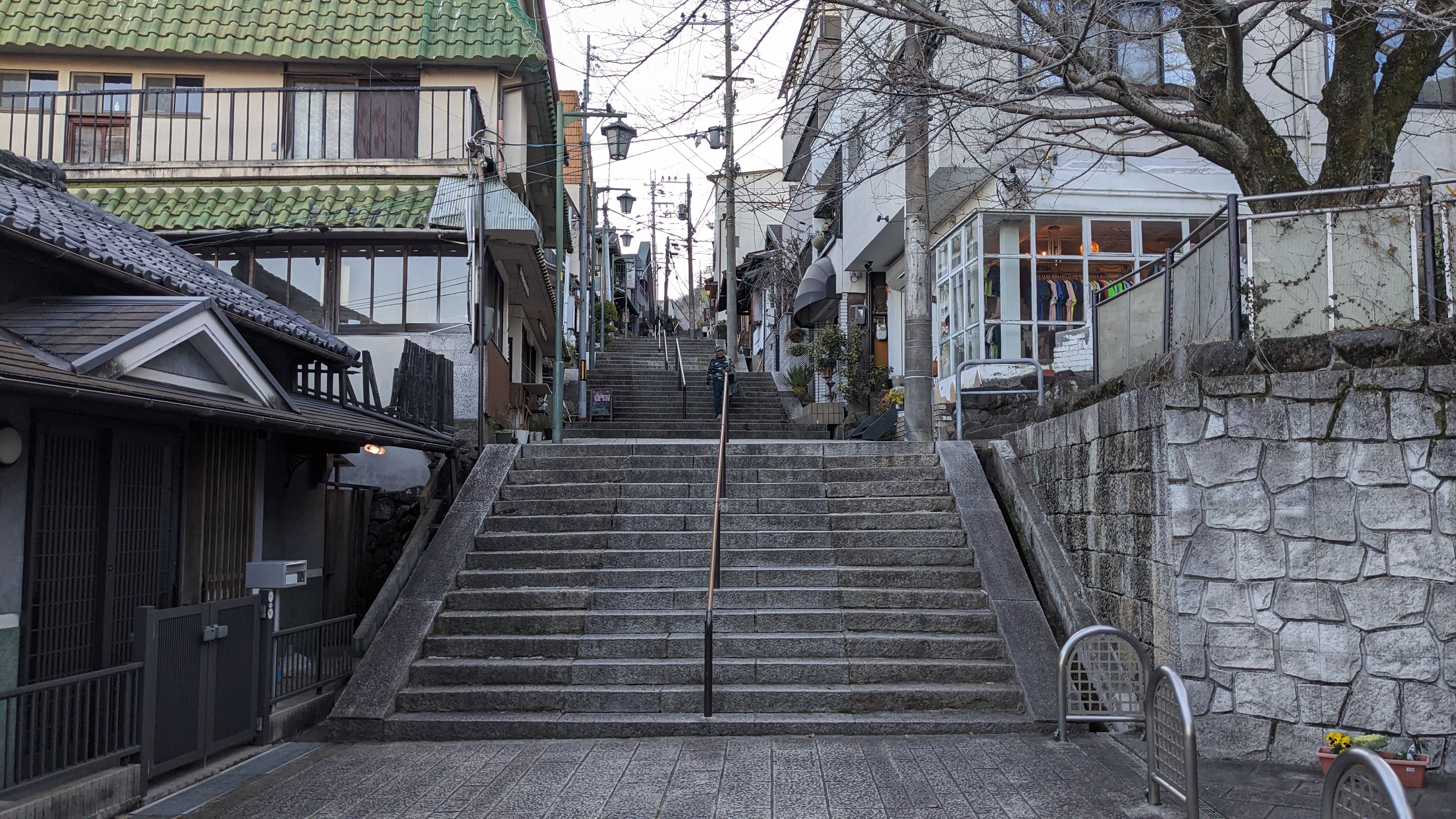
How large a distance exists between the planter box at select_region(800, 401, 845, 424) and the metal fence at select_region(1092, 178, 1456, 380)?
36.7 feet

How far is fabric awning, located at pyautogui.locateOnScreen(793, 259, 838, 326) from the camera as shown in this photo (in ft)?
73.6

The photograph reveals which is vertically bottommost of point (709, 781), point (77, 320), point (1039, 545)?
point (709, 781)

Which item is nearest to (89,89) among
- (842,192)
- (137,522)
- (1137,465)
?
(137,522)

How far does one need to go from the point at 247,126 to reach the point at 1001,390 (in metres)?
10.7

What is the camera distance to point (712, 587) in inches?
310

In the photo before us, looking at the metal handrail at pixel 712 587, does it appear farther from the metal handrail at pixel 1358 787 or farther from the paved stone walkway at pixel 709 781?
the metal handrail at pixel 1358 787

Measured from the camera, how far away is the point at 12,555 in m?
6.03

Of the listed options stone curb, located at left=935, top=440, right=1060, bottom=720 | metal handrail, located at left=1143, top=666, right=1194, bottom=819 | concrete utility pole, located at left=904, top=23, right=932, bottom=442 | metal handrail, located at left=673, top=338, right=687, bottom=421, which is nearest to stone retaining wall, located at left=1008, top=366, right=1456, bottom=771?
stone curb, located at left=935, top=440, right=1060, bottom=720

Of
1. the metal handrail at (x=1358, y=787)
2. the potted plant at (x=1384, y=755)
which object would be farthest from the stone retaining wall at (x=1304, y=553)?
the metal handrail at (x=1358, y=787)

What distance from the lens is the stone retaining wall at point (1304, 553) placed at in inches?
249

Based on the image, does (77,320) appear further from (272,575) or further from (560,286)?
(560,286)

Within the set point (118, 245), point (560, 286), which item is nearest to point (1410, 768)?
point (118, 245)

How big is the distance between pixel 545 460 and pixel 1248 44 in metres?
10.6

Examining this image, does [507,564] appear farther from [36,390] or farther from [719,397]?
[719,397]
